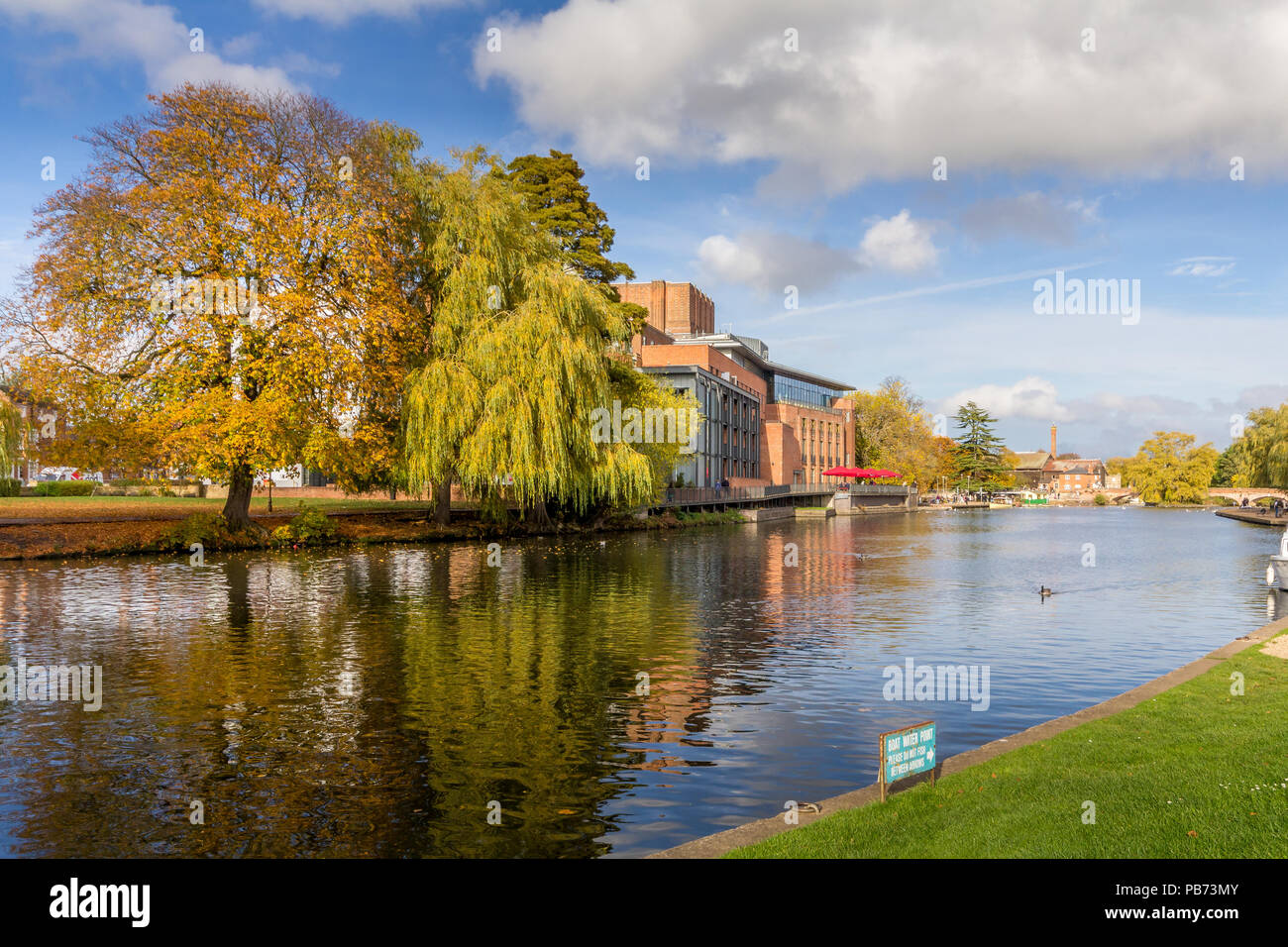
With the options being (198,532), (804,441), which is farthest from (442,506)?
(804,441)

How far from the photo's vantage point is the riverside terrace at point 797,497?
6406 centimetres

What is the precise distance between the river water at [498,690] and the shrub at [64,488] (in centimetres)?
3455

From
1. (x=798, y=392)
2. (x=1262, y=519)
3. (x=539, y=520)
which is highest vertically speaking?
(x=798, y=392)

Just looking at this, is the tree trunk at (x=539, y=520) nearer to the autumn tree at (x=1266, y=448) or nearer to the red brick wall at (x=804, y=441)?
the red brick wall at (x=804, y=441)

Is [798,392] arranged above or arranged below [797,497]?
above

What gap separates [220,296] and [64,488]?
36805mm

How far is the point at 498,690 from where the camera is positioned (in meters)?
12.6

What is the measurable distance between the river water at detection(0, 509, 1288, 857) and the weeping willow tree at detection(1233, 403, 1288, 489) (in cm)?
7781

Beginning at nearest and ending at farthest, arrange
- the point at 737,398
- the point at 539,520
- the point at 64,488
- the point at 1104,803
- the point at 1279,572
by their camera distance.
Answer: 1. the point at 1104,803
2. the point at 1279,572
3. the point at 539,520
4. the point at 64,488
5. the point at 737,398

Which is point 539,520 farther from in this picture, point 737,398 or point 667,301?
point 667,301

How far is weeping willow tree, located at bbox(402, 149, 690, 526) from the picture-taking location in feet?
117

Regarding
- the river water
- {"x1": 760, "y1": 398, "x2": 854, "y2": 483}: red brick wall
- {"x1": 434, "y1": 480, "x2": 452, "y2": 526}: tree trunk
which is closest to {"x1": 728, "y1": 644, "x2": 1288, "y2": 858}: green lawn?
the river water

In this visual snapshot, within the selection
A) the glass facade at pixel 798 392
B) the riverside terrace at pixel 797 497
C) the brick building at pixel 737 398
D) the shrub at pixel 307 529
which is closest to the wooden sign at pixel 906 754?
the shrub at pixel 307 529

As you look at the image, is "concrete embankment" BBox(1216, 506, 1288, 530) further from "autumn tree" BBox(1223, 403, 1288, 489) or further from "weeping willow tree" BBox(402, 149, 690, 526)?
"weeping willow tree" BBox(402, 149, 690, 526)
